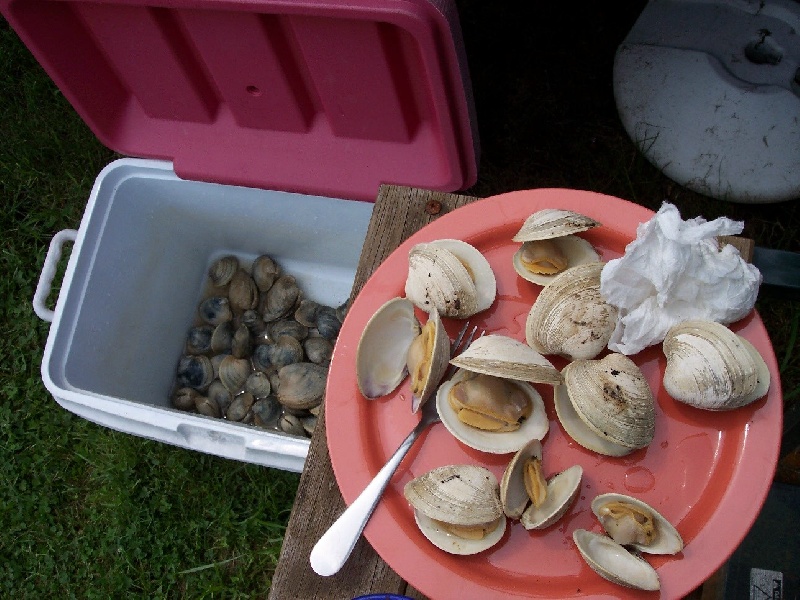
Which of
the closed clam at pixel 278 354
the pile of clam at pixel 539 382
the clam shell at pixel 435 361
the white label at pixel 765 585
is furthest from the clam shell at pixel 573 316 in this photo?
the closed clam at pixel 278 354

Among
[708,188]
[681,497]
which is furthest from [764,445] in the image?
[708,188]

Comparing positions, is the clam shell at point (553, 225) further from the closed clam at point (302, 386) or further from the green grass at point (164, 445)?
the green grass at point (164, 445)

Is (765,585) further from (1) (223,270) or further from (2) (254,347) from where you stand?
(1) (223,270)

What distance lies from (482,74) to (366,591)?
4.48 feet

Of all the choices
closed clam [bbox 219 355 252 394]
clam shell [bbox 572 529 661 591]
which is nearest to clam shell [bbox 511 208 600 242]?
clam shell [bbox 572 529 661 591]

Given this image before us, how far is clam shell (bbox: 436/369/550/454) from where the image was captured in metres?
0.90

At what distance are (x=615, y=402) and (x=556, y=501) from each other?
142 mm

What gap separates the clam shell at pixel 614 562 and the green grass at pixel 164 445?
93 centimetres

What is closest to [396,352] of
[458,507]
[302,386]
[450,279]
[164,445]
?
[450,279]

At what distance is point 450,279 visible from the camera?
3.04 feet

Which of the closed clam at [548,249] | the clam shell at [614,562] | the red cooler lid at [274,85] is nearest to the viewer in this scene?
the clam shell at [614,562]

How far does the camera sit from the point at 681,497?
902mm

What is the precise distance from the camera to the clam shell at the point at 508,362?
2.75 feet

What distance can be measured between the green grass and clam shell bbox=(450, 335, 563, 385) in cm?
94
